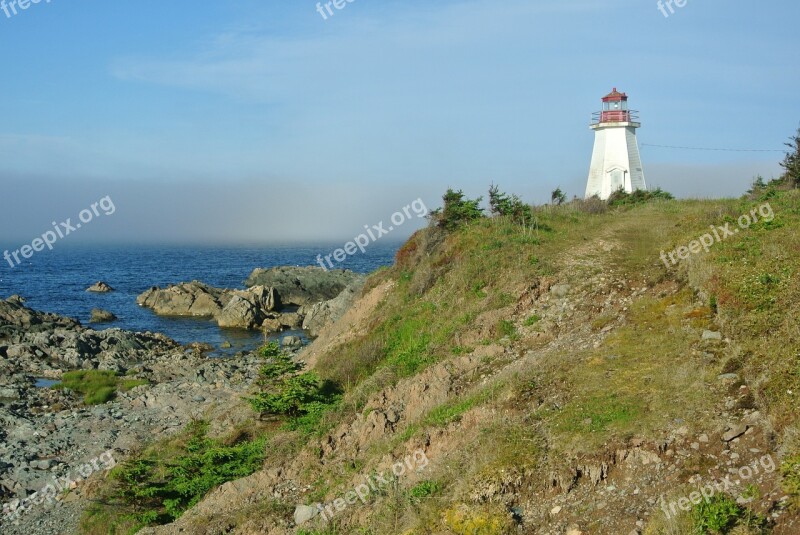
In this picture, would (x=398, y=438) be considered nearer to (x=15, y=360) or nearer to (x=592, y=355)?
(x=592, y=355)

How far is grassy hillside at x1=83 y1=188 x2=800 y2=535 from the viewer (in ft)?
28.5

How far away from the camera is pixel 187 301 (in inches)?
2163

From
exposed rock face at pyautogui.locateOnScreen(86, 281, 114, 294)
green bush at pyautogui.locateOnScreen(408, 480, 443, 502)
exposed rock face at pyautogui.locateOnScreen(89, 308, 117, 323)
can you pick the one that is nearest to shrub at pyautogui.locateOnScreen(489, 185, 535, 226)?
green bush at pyautogui.locateOnScreen(408, 480, 443, 502)

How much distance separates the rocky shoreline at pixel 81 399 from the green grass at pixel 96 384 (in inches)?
16.1

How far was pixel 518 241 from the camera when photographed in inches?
864

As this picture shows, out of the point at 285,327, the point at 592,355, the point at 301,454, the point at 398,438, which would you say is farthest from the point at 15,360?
the point at 592,355

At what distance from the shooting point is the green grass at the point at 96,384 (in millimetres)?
25469

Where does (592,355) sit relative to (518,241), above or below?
below

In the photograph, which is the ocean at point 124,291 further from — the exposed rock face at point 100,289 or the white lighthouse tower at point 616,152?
the white lighthouse tower at point 616,152

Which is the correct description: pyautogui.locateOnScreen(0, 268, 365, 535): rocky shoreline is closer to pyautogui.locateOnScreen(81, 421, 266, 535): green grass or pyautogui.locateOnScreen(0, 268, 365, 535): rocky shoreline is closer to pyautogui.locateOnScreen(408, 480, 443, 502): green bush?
pyautogui.locateOnScreen(81, 421, 266, 535): green grass

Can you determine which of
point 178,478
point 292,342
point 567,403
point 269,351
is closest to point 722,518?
point 567,403

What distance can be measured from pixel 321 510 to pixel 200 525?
7.49ft

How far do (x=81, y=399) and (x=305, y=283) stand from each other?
1412 inches

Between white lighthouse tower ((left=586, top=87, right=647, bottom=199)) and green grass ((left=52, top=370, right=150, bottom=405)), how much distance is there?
29237mm
